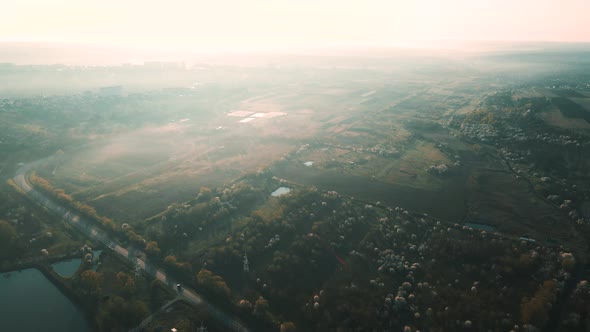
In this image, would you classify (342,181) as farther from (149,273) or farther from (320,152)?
(149,273)

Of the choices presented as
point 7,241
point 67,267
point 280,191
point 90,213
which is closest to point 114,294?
point 67,267

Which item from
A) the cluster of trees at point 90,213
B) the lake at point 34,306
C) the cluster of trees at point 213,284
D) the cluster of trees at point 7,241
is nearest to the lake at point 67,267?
the lake at point 34,306

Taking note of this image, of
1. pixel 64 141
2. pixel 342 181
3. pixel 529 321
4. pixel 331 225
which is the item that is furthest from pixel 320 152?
pixel 64 141

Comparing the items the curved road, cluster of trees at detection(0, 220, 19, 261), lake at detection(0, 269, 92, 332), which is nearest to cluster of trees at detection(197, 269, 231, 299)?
the curved road

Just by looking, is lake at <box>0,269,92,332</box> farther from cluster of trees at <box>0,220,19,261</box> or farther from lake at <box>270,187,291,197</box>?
lake at <box>270,187,291,197</box>

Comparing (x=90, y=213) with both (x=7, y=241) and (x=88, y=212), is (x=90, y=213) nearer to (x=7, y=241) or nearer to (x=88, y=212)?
(x=88, y=212)
